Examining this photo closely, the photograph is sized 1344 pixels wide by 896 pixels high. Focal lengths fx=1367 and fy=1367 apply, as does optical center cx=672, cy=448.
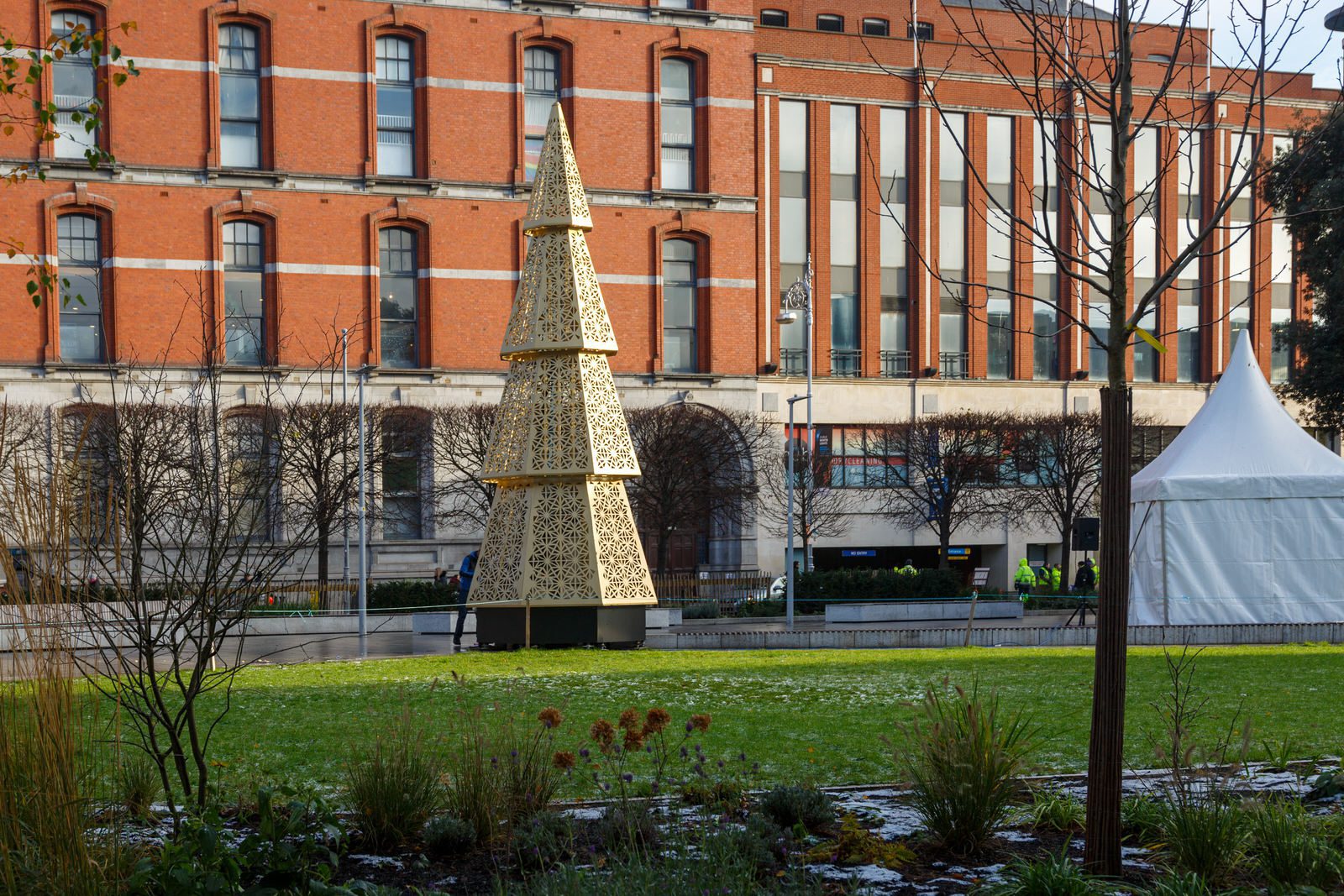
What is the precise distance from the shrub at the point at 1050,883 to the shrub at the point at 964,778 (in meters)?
0.87

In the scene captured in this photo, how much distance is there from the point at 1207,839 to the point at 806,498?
38335mm

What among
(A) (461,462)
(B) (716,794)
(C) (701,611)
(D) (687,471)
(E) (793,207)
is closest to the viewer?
(B) (716,794)

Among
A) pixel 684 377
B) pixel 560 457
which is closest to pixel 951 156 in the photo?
pixel 684 377

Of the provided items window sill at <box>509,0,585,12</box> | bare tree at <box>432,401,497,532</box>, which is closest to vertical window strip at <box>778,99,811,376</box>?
window sill at <box>509,0,585,12</box>

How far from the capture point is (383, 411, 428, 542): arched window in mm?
Answer: 42000

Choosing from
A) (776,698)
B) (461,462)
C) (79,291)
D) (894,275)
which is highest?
(894,275)

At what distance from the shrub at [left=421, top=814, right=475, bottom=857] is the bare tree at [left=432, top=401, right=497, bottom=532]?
3423 cm

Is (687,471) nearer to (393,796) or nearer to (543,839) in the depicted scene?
(393,796)

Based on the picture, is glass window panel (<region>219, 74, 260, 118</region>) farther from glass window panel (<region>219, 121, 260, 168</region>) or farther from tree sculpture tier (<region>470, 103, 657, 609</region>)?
tree sculpture tier (<region>470, 103, 657, 609</region>)

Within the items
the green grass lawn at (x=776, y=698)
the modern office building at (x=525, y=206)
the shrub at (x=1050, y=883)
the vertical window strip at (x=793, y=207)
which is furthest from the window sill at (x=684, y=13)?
the shrub at (x=1050, y=883)

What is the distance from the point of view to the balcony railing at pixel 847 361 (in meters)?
53.4

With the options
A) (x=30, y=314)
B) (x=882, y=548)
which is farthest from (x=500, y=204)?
(x=882, y=548)

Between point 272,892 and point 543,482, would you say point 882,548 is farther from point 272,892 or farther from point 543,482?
point 272,892

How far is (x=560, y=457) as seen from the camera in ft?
73.3
